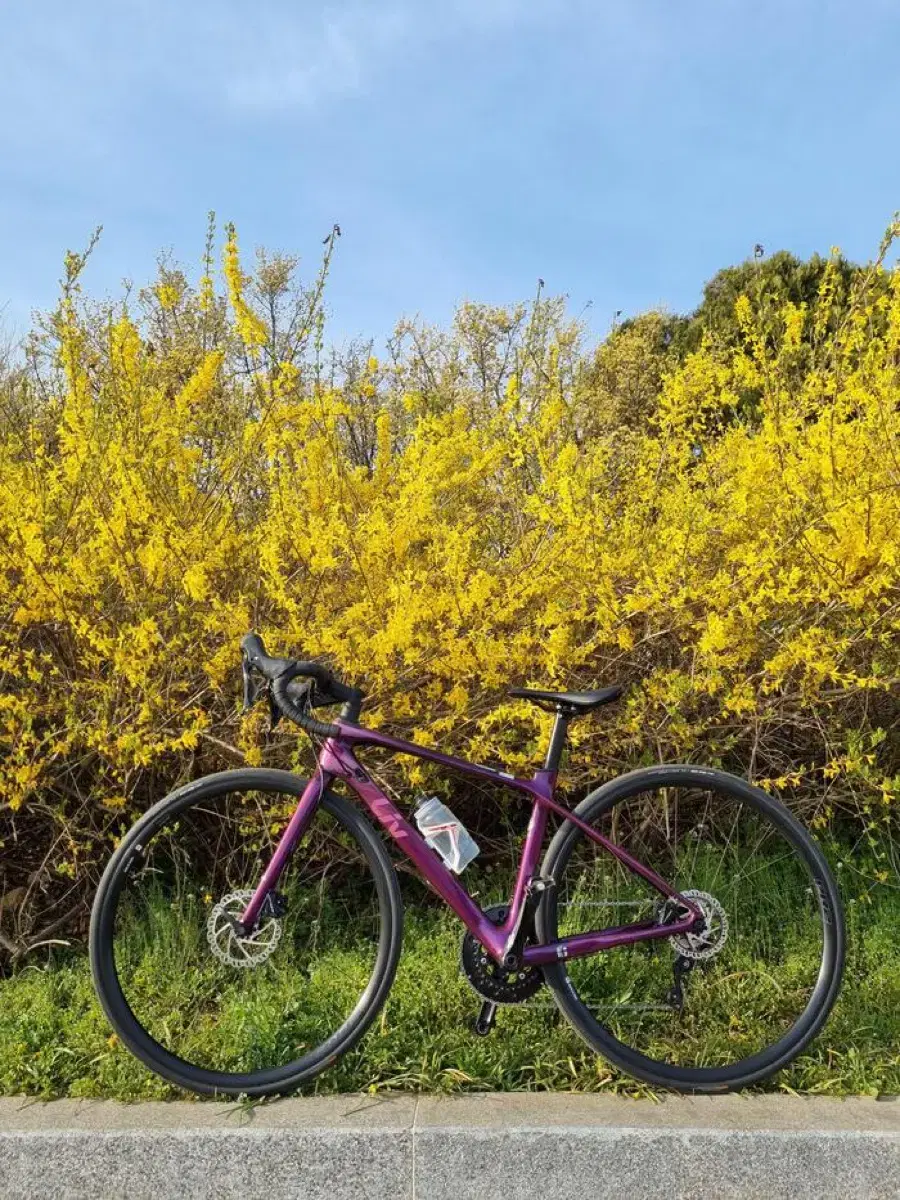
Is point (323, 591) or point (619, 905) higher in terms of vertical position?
point (323, 591)

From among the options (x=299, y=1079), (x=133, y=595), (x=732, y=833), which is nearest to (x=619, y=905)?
(x=732, y=833)

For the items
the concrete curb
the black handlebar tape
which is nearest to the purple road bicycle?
the black handlebar tape

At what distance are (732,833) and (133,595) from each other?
1975 millimetres

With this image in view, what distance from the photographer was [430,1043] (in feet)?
7.41

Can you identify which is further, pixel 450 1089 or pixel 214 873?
pixel 214 873

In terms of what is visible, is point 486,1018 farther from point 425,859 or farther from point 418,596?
point 418,596

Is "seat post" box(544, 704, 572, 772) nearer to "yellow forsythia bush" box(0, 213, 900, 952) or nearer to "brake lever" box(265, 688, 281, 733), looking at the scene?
"yellow forsythia bush" box(0, 213, 900, 952)

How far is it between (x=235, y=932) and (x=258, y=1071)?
0.32m

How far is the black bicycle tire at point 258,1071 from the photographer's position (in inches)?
82.7

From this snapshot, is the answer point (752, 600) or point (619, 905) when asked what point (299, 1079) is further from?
point (752, 600)

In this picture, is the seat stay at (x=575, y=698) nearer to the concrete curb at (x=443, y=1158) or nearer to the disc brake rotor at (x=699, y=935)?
the disc brake rotor at (x=699, y=935)

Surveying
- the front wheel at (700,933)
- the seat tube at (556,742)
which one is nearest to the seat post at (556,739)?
the seat tube at (556,742)

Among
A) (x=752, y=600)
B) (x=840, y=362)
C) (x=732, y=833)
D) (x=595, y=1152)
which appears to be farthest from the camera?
(x=840, y=362)

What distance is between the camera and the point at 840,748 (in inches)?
120
